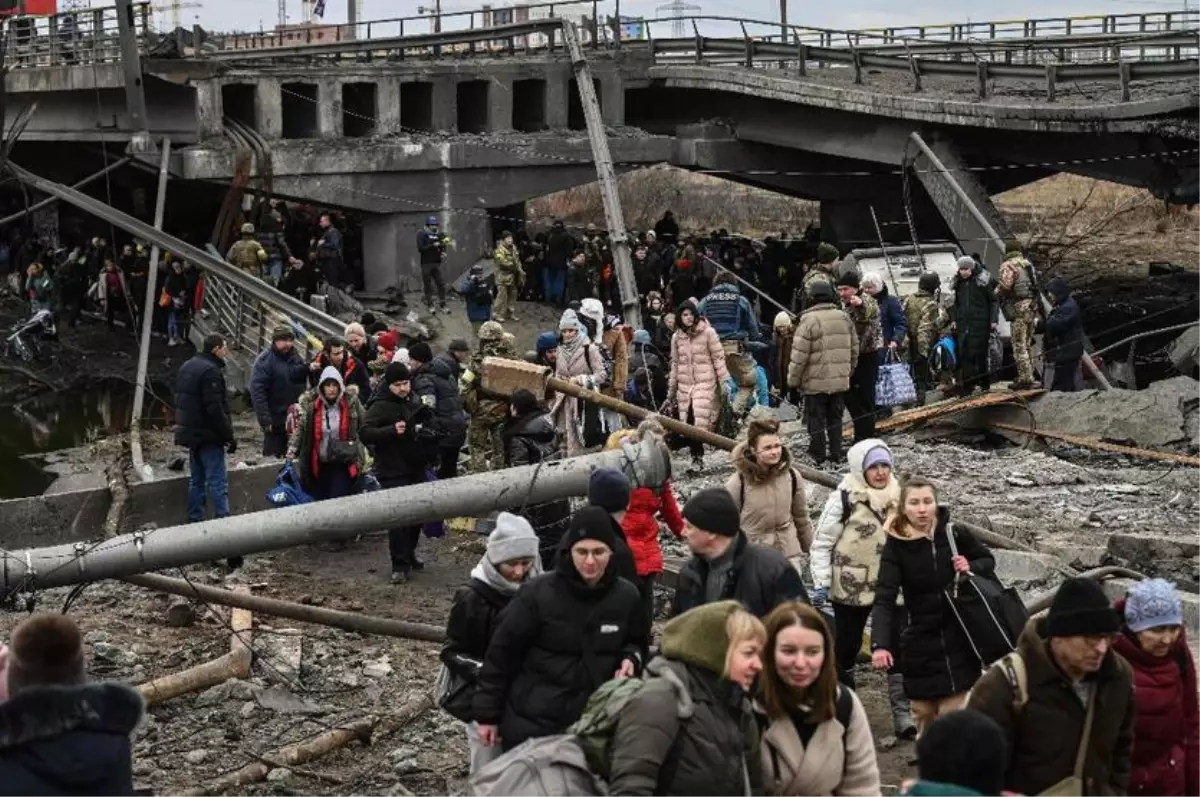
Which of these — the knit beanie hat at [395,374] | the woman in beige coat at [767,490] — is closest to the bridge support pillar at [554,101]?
the knit beanie hat at [395,374]

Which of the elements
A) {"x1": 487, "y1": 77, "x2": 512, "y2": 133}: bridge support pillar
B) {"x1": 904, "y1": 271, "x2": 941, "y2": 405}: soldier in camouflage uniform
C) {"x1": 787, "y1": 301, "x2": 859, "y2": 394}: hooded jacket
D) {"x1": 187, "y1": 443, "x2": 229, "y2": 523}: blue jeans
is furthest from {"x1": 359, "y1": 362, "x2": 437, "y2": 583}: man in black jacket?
{"x1": 487, "y1": 77, "x2": 512, "y2": 133}: bridge support pillar

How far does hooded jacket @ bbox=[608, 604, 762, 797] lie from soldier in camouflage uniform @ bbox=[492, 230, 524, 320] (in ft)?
77.9

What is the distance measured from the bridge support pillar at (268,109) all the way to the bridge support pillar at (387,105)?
80.6 inches

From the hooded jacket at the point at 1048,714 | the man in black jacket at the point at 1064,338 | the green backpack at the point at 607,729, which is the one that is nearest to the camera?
the green backpack at the point at 607,729

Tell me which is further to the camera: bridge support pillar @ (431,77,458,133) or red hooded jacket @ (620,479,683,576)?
bridge support pillar @ (431,77,458,133)

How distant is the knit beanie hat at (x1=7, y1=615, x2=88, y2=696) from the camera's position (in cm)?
606

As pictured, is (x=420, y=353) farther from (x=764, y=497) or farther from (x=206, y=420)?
(x=764, y=497)

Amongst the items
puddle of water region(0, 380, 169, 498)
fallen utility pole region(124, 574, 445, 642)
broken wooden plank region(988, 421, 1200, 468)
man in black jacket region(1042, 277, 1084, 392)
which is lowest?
puddle of water region(0, 380, 169, 498)

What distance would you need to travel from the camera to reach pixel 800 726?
21.4 feet

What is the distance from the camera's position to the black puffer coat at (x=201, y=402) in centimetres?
1417

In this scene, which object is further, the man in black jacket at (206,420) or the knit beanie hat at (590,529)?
the man in black jacket at (206,420)

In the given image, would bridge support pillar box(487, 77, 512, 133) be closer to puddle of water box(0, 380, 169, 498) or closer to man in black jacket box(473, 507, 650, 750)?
puddle of water box(0, 380, 169, 498)

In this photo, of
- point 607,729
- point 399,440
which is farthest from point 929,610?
point 399,440

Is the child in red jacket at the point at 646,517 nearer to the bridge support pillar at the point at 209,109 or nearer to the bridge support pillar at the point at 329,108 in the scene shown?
the bridge support pillar at the point at 209,109
